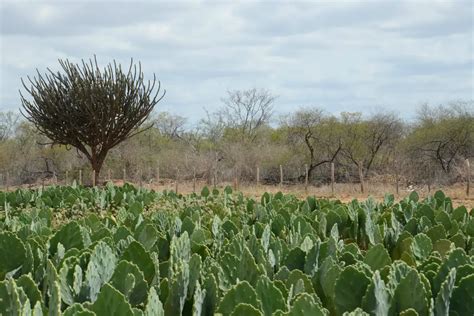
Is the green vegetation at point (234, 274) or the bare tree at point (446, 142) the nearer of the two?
the green vegetation at point (234, 274)

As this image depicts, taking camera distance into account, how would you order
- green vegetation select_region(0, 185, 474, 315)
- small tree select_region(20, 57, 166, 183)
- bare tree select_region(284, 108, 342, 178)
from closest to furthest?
1. green vegetation select_region(0, 185, 474, 315)
2. small tree select_region(20, 57, 166, 183)
3. bare tree select_region(284, 108, 342, 178)

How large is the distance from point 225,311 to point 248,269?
26.7 inches

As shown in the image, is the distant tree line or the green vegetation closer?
the green vegetation

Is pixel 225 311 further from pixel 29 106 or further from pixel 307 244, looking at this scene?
pixel 29 106

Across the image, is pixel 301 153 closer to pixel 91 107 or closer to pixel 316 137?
pixel 316 137

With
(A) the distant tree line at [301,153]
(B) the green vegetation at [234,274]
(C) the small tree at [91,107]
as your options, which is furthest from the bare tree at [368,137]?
(B) the green vegetation at [234,274]

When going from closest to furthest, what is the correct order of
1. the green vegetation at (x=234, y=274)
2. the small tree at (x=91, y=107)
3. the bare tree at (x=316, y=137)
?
1. the green vegetation at (x=234, y=274)
2. the small tree at (x=91, y=107)
3. the bare tree at (x=316, y=137)

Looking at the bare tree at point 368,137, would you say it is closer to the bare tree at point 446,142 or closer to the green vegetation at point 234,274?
the bare tree at point 446,142

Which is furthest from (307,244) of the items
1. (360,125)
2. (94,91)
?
(360,125)

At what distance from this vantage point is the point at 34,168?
47.1 m

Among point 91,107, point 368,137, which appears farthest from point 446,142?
point 91,107

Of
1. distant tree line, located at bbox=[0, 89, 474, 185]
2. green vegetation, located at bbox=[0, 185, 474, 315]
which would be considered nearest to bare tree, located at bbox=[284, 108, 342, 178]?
distant tree line, located at bbox=[0, 89, 474, 185]

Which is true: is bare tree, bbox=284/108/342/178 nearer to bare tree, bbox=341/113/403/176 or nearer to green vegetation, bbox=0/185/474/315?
A: bare tree, bbox=341/113/403/176

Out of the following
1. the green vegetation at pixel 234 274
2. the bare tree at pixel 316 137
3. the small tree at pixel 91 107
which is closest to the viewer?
the green vegetation at pixel 234 274
